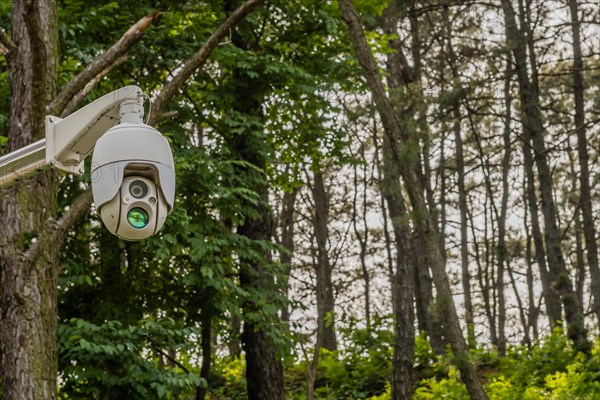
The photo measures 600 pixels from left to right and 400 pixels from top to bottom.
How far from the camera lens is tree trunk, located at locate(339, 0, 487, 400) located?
8.66 meters

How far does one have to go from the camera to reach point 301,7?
1238 centimetres

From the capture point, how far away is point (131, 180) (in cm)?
206

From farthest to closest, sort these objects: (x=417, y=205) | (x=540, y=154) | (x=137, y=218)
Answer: (x=540, y=154) → (x=417, y=205) → (x=137, y=218)

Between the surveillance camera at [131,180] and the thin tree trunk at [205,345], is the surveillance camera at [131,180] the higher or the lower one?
the lower one

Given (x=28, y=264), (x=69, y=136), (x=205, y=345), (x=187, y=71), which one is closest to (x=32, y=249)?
(x=28, y=264)

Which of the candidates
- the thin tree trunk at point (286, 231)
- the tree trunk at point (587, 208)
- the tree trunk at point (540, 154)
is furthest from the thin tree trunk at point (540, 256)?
the thin tree trunk at point (286, 231)

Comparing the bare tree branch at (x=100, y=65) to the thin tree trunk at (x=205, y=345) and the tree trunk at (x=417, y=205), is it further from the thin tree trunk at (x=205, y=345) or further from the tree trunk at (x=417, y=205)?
the thin tree trunk at (x=205, y=345)

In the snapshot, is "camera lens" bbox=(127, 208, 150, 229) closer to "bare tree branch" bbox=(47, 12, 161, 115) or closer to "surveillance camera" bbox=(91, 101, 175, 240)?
"surveillance camera" bbox=(91, 101, 175, 240)

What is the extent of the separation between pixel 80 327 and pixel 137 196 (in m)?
6.19

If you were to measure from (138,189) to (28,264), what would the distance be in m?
3.54

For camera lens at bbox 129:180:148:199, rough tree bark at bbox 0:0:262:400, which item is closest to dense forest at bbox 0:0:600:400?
rough tree bark at bbox 0:0:262:400

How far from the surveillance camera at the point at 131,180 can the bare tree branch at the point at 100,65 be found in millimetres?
3407

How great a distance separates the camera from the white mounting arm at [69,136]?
2246 mm

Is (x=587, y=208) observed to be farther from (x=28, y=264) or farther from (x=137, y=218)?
(x=137, y=218)
